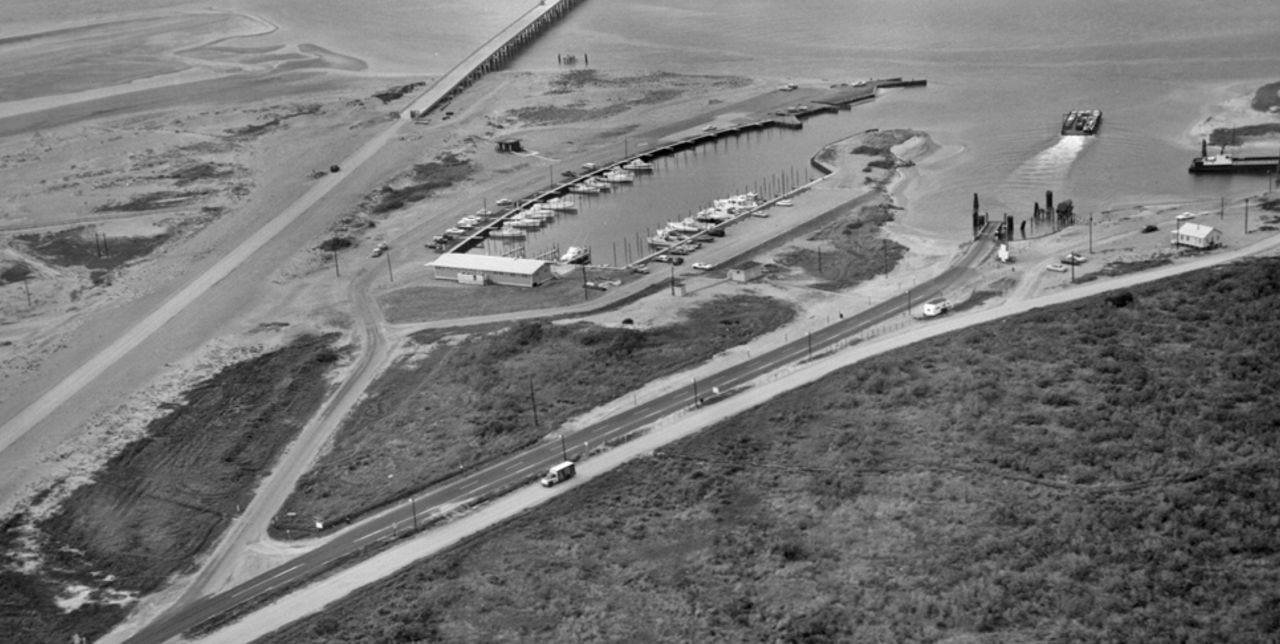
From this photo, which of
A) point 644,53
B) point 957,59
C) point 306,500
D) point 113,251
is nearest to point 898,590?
point 306,500

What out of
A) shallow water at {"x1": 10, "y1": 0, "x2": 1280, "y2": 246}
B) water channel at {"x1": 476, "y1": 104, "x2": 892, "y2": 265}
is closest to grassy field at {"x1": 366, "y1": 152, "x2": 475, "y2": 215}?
water channel at {"x1": 476, "y1": 104, "x2": 892, "y2": 265}

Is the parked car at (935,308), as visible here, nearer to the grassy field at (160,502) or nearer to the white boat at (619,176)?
the grassy field at (160,502)

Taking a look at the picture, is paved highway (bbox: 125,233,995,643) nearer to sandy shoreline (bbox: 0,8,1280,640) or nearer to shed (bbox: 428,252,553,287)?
sandy shoreline (bbox: 0,8,1280,640)

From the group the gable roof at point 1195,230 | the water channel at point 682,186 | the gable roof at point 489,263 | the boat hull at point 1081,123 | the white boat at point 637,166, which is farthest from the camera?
the white boat at point 637,166

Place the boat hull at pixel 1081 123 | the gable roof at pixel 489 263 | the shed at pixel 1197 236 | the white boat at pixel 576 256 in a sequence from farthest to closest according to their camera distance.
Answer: the boat hull at pixel 1081 123 < the white boat at pixel 576 256 < the gable roof at pixel 489 263 < the shed at pixel 1197 236

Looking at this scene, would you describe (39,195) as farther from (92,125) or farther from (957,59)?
(957,59)

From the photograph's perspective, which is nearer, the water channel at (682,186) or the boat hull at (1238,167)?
the water channel at (682,186)

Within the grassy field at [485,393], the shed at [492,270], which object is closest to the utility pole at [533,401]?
the grassy field at [485,393]
